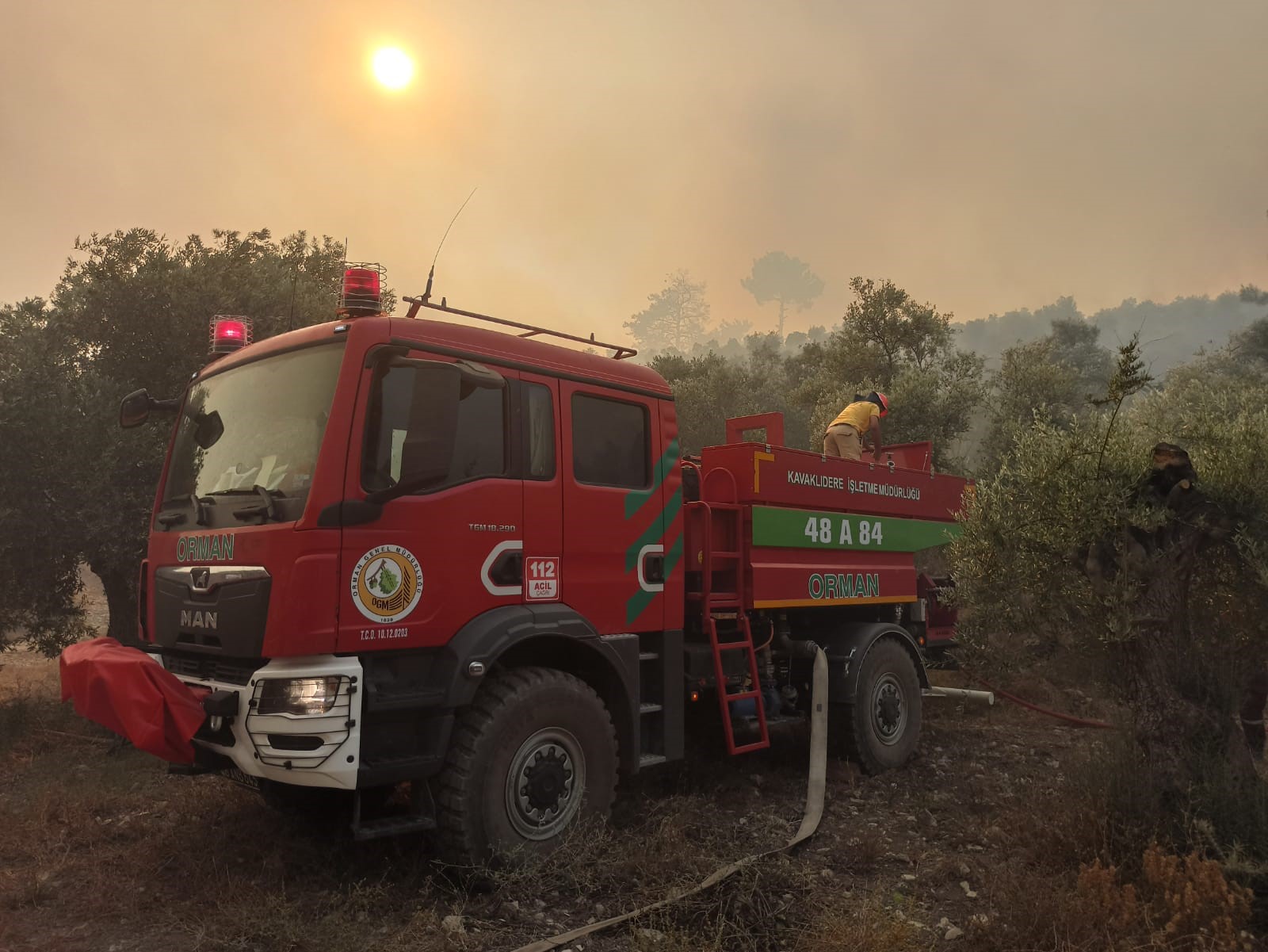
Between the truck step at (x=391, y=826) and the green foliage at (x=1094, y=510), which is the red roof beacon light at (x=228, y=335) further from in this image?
the green foliage at (x=1094, y=510)

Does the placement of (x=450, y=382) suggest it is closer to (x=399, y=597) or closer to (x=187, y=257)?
(x=399, y=597)

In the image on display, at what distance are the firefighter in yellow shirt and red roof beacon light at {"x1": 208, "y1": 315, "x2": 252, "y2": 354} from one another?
616 centimetres

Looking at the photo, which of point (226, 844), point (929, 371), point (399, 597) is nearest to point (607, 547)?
point (399, 597)

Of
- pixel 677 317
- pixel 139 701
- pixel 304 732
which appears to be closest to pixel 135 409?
pixel 139 701

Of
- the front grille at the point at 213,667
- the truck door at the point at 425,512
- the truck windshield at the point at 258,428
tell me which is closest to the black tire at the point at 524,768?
the truck door at the point at 425,512

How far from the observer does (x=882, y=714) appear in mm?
8008

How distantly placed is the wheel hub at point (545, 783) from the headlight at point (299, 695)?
1.15 m

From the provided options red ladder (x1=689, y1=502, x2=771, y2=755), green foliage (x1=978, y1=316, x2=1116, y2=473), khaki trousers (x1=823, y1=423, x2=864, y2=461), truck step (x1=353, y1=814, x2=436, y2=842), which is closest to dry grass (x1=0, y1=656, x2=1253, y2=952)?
truck step (x1=353, y1=814, x2=436, y2=842)

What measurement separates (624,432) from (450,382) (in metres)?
1.82

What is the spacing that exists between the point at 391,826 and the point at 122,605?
31.0 feet

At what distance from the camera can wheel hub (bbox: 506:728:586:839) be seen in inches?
200

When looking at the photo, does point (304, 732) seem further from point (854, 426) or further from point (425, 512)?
point (854, 426)

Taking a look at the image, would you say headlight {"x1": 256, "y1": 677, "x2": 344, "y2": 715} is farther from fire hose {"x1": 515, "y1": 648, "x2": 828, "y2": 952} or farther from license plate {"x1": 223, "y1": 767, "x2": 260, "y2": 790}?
fire hose {"x1": 515, "y1": 648, "x2": 828, "y2": 952}

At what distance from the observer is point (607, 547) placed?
5.85 m
